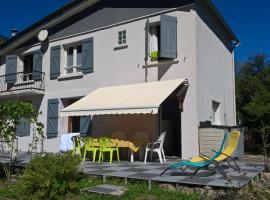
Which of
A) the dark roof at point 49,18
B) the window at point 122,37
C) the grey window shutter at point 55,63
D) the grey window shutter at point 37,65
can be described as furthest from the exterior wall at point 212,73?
the grey window shutter at point 37,65

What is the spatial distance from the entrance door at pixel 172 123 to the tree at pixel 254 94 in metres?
4.91

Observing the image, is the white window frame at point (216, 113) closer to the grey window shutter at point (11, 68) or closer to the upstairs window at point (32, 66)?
the upstairs window at point (32, 66)

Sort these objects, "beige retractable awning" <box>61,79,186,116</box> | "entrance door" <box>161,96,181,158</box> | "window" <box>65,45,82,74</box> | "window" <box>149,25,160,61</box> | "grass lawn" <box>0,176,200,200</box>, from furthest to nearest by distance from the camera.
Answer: "window" <box>65,45,82,74</box>, "entrance door" <box>161,96,181,158</box>, "window" <box>149,25,160,61</box>, "beige retractable awning" <box>61,79,186,116</box>, "grass lawn" <box>0,176,200,200</box>

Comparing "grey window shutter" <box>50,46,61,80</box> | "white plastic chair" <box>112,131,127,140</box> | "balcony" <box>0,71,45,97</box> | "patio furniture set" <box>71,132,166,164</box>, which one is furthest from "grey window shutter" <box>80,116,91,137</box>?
"balcony" <box>0,71,45,97</box>

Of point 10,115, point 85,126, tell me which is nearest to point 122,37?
point 85,126

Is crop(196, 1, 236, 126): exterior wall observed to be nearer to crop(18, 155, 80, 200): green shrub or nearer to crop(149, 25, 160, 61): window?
crop(149, 25, 160, 61): window

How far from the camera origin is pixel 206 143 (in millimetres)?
16516

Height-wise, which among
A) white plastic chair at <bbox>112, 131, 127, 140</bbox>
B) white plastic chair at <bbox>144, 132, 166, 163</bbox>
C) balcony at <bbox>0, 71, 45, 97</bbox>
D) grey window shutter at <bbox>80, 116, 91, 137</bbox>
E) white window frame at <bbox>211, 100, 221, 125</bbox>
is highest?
balcony at <bbox>0, 71, 45, 97</bbox>

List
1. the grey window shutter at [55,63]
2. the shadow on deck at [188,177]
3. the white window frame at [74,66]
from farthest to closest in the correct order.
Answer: the grey window shutter at [55,63]
the white window frame at [74,66]
the shadow on deck at [188,177]

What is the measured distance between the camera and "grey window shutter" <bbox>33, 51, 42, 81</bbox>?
79.4ft

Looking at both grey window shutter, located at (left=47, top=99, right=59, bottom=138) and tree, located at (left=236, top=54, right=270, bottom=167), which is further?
tree, located at (left=236, top=54, right=270, bottom=167)

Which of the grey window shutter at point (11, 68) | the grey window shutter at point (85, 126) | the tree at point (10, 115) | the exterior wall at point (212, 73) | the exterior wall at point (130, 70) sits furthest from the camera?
the grey window shutter at point (11, 68)

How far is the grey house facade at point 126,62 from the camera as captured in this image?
17.8 metres

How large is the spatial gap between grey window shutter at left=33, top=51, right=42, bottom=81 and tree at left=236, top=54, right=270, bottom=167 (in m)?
15.1
